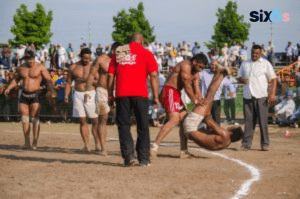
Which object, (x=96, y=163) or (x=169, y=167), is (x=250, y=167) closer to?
(x=169, y=167)

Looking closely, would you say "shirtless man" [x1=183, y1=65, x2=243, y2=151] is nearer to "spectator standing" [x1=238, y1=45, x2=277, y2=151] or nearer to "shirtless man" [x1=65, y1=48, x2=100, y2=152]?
"spectator standing" [x1=238, y1=45, x2=277, y2=151]

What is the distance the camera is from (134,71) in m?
10.8

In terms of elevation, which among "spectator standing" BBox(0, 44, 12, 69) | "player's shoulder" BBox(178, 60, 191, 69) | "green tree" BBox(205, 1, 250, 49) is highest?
"green tree" BBox(205, 1, 250, 49)

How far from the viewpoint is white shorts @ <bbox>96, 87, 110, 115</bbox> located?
42.8 ft

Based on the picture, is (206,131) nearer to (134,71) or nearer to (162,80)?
(134,71)

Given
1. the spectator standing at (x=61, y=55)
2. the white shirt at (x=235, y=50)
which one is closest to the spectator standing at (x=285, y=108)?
the white shirt at (x=235, y=50)

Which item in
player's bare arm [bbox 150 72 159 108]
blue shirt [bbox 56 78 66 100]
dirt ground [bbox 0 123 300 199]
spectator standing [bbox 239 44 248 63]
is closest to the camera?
dirt ground [bbox 0 123 300 199]

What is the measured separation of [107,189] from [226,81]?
14.8m

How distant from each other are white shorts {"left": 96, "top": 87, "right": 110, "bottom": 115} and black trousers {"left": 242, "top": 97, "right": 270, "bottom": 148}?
10.1 feet

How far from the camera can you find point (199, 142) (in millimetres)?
12117

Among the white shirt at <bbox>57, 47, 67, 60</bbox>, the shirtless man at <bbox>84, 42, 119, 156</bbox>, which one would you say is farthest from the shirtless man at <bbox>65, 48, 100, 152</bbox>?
the white shirt at <bbox>57, 47, 67, 60</bbox>

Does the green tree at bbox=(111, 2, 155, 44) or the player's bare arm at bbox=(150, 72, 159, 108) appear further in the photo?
the green tree at bbox=(111, 2, 155, 44)

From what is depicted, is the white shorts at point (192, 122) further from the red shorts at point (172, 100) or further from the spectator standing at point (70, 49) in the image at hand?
the spectator standing at point (70, 49)

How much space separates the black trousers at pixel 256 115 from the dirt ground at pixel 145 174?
31 cm
